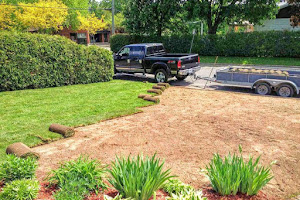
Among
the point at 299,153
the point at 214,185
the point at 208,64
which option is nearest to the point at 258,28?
the point at 208,64

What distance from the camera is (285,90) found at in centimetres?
1089

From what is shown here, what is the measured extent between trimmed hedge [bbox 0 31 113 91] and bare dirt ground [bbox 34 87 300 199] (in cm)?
575

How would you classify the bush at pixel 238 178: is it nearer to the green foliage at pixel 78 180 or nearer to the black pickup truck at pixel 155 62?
the green foliage at pixel 78 180

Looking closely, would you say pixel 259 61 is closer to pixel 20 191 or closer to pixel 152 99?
pixel 152 99

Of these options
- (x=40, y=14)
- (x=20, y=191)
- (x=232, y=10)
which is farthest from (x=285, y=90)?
(x=40, y=14)

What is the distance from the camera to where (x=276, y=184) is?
4.44 meters

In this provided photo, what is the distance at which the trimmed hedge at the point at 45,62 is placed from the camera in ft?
37.1

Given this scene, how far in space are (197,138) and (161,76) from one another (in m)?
8.14

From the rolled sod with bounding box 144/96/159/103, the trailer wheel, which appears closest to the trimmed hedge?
the rolled sod with bounding box 144/96/159/103

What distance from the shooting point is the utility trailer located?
10773 millimetres

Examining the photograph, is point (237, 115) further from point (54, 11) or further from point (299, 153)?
point (54, 11)

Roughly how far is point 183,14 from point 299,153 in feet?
85.1

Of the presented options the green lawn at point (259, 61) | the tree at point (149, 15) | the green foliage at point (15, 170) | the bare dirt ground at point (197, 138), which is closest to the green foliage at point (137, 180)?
the bare dirt ground at point (197, 138)

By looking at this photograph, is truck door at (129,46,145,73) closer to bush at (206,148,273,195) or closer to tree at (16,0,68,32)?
bush at (206,148,273,195)
